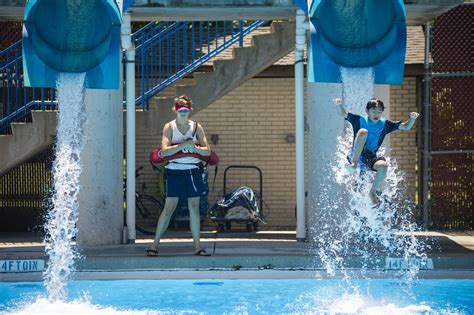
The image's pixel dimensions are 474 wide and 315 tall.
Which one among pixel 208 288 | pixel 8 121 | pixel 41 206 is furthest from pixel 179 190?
pixel 41 206

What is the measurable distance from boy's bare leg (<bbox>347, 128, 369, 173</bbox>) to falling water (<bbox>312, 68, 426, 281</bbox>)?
31.8 inches

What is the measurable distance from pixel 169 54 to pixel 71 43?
4016mm

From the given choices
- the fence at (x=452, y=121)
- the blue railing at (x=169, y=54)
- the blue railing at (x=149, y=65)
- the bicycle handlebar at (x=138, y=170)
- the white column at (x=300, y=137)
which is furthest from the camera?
the bicycle handlebar at (x=138, y=170)

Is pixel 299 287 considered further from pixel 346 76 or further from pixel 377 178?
pixel 346 76

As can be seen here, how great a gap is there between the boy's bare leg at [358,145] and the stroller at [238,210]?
4.40 metres

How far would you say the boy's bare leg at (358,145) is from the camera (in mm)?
11320

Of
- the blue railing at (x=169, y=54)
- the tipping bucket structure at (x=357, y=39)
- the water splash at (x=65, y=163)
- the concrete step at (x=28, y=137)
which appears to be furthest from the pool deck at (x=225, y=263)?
the blue railing at (x=169, y=54)

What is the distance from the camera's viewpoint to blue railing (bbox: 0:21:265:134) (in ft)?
49.9

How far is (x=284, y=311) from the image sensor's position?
1015 cm

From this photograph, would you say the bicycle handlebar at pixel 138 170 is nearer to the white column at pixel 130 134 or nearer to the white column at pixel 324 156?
the white column at pixel 130 134

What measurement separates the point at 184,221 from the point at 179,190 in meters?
4.45

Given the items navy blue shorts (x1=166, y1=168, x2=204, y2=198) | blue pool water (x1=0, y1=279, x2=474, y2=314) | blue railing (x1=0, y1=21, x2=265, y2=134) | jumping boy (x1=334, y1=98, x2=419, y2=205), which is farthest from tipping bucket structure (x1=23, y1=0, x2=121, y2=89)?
jumping boy (x1=334, y1=98, x2=419, y2=205)

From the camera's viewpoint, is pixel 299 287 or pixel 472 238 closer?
pixel 299 287

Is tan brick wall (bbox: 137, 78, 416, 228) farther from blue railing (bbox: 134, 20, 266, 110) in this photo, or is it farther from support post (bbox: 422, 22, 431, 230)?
support post (bbox: 422, 22, 431, 230)
